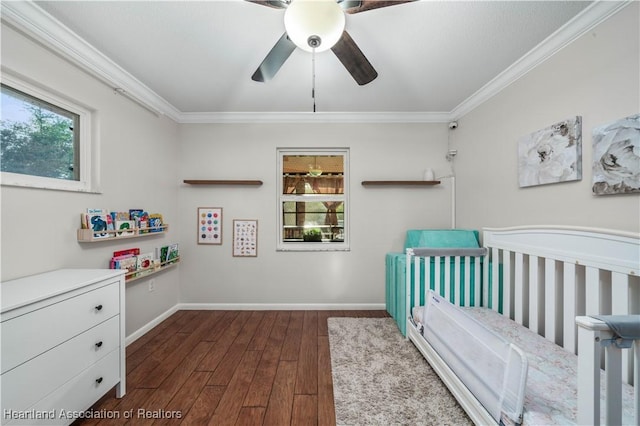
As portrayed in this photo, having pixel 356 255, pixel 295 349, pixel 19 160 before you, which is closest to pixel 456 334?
pixel 295 349

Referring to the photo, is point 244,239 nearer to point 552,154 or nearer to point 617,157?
point 552,154

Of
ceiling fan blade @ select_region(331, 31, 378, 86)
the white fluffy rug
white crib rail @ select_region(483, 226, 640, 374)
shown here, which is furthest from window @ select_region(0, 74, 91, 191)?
white crib rail @ select_region(483, 226, 640, 374)

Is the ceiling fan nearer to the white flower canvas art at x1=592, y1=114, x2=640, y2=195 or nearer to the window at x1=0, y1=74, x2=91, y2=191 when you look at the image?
the white flower canvas art at x1=592, y1=114, x2=640, y2=195

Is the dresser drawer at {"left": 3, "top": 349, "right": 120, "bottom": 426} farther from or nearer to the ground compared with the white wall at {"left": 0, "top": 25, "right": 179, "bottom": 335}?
nearer to the ground

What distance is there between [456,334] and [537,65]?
2098 millimetres

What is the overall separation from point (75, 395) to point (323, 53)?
2679mm

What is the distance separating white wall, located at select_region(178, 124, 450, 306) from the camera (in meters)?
3.10

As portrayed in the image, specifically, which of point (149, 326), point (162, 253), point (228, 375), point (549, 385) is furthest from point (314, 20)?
point (149, 326)

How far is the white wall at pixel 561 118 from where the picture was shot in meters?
1.36

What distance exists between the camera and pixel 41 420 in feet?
3.85

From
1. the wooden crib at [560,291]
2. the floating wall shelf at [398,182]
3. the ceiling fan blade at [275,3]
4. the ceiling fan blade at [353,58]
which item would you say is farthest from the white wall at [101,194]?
the wooden crib at [560,291]

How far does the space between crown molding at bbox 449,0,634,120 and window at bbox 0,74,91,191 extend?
11.6 ft

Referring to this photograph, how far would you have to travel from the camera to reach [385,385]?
171cm

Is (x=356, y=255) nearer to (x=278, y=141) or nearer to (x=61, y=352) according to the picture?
(x=278, y=141)
